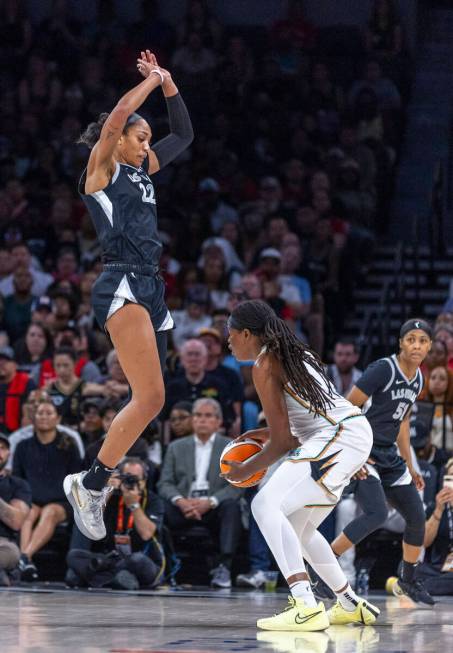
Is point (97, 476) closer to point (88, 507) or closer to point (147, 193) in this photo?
point (88, 507)

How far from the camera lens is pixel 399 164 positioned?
16.7 meters

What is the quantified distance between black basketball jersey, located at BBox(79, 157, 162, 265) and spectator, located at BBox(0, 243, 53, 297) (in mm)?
6721

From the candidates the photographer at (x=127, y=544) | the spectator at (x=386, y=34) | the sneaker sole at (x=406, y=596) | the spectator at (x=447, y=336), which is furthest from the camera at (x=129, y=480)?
the spectator at (x=386, y=34)

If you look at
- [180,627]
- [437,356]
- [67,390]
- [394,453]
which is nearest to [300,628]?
[180,627]

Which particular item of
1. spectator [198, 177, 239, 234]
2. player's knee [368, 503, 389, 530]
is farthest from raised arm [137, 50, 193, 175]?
spectator [198, 177, 239, 234]

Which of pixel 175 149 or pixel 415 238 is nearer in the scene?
pixel 175 149

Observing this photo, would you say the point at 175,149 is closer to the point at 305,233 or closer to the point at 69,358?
the point at 69,358

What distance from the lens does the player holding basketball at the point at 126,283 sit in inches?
268

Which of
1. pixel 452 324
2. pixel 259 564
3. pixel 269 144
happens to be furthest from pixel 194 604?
pixel 269 144

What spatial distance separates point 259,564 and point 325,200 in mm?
5584

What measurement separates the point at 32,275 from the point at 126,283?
711 centimetres

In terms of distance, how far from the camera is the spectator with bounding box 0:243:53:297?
1368cm

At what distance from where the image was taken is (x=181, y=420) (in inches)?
433

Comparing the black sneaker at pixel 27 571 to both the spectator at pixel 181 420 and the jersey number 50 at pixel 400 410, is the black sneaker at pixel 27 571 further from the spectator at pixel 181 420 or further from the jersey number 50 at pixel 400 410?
the jersey number 50 at pixel 400 410
